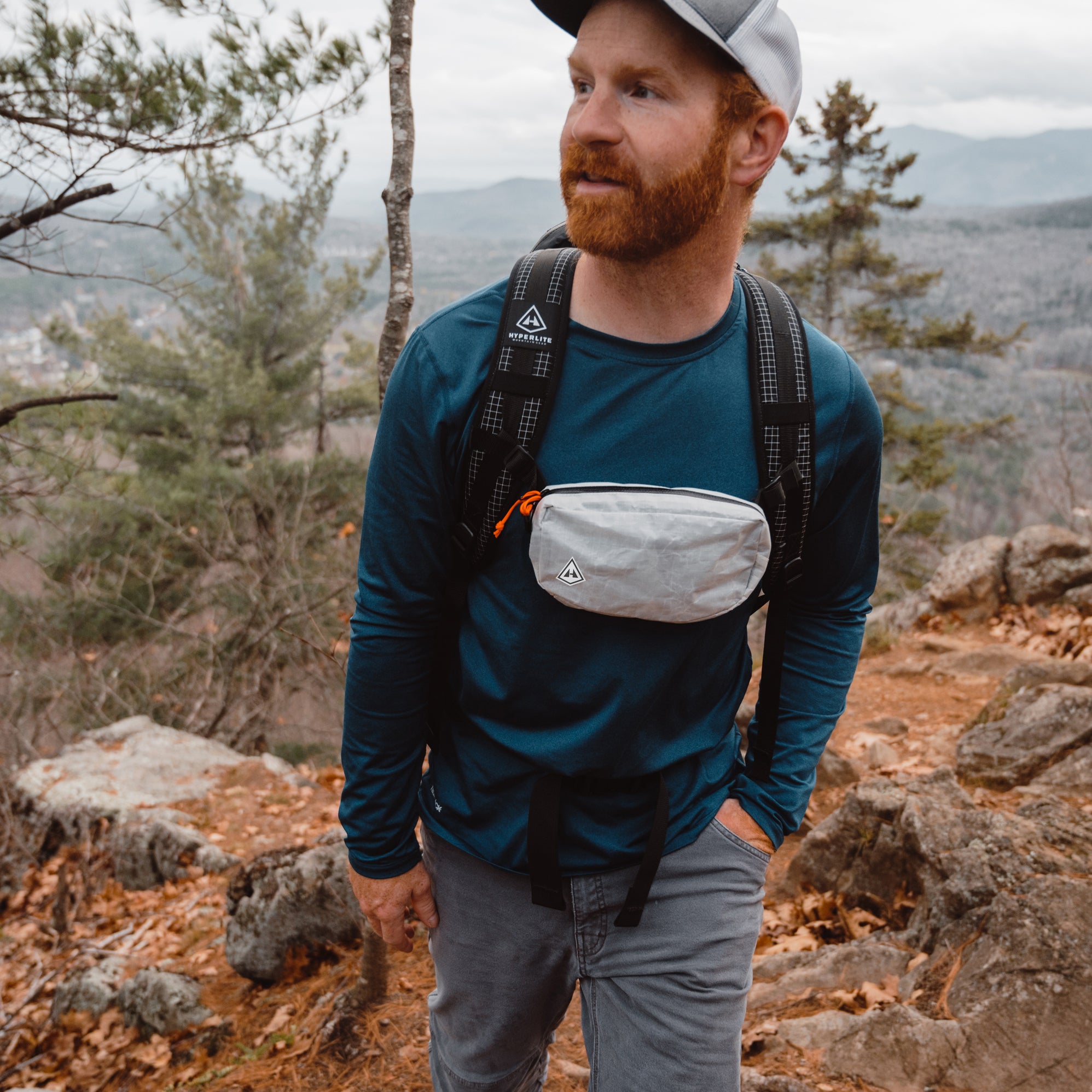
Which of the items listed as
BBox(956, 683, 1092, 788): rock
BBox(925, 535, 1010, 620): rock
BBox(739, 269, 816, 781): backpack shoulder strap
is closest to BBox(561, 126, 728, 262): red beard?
BBox(739, 269, 816, 781): backpack shoulder strap

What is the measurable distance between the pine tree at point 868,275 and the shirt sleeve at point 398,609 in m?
14.0

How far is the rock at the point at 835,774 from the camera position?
4730 mm

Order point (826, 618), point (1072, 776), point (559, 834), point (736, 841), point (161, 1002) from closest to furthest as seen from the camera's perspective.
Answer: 1. point (559, 834)
2. point (736, 841)
3. point (826, 618)
4. point (161, 1002)
5. point (1072, 776)

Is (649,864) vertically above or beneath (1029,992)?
above

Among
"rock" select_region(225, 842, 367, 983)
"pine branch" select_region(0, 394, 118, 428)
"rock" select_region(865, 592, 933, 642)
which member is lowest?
"rock" select_region(865, 592, 933, 642)

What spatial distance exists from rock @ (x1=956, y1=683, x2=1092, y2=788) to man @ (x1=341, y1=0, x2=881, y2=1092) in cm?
300

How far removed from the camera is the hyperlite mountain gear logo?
133cm

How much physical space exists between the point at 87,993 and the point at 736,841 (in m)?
3.30

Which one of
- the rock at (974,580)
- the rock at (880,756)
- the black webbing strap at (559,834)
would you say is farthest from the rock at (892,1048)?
the rock at (974,580)

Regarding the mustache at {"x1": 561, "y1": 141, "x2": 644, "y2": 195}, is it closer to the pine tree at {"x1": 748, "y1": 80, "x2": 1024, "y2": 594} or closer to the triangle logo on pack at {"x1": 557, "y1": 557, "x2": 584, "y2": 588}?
the triangle logo on pack at {"x1": 557, "y1": 557, "x2": 584, "y2": 588}

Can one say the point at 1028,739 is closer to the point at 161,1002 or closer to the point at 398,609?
the point at 398,609

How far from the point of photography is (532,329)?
1342 mm

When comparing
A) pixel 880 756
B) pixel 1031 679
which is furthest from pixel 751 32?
pixel 1031 679

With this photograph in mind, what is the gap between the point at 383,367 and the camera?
266 centimetres
